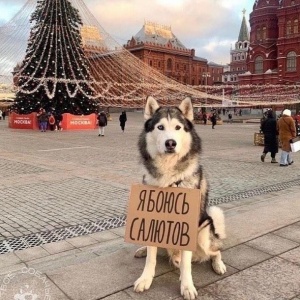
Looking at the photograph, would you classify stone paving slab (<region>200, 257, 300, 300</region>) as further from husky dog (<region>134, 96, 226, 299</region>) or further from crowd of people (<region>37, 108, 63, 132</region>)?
crowd of people (<region>37, 108, 63, 132</region>)

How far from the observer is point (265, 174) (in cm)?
949

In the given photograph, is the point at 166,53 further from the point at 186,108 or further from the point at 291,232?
the point at 186,108

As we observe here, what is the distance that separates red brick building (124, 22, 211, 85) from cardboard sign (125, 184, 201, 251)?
7210 cm

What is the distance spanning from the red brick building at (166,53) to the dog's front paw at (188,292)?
238 ft

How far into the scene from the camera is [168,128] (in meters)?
2.97

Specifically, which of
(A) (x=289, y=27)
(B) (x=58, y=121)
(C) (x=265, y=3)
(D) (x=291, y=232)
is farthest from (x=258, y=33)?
(D) (x=291, y=232)

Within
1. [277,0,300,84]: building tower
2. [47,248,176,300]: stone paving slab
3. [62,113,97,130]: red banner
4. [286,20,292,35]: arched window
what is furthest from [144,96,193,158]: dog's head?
[286,20,292,35]: arched window

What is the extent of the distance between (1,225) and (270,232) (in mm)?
3835

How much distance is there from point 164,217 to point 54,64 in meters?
25.6

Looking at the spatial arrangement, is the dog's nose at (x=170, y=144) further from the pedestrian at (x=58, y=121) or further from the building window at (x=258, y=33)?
the building window at (x=258, y=33)

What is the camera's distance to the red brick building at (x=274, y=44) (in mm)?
61500

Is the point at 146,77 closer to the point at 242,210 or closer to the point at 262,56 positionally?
the point at 242,210

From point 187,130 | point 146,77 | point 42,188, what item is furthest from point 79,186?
point 146,77

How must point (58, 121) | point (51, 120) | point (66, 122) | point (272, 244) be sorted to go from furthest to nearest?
point (66, 122), point (58, 121), point (51, 120), point (272, 244)
